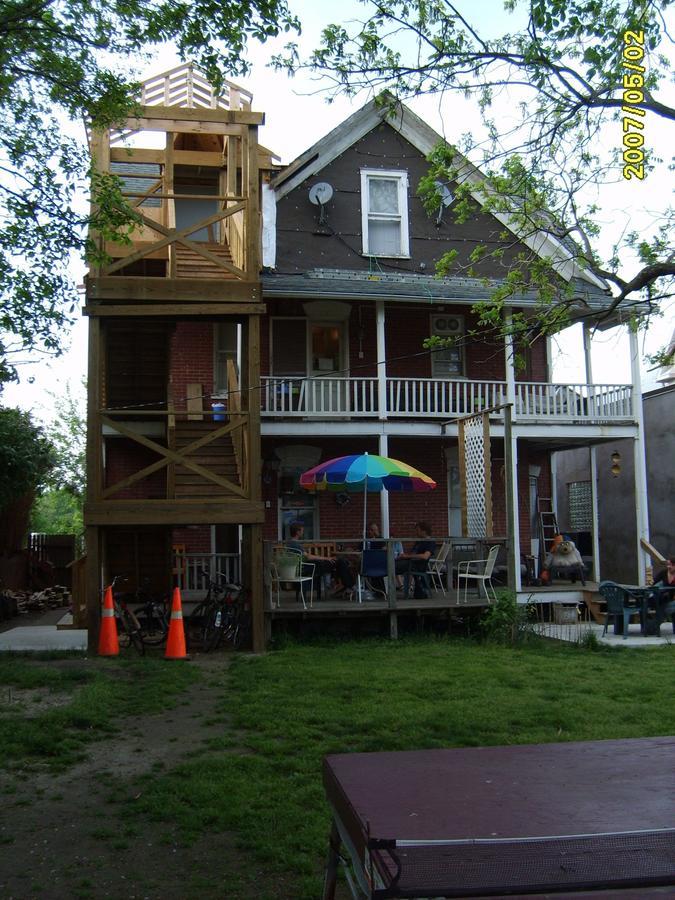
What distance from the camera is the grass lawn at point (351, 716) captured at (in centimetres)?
489

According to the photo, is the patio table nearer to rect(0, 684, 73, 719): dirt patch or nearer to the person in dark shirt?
the person in dark shirt

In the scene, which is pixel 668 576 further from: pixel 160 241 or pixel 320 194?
pixel 320 194

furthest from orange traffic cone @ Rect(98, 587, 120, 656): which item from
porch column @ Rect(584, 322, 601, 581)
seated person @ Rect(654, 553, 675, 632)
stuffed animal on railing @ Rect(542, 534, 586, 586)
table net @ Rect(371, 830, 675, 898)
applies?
porch column @ Rect(584, 322, 601, 581)

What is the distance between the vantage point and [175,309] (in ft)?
40.1

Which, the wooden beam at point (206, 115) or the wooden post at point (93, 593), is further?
the wooden beam at point (206, 115)

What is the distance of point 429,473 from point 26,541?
11.3 m

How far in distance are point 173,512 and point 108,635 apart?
6.06 feet

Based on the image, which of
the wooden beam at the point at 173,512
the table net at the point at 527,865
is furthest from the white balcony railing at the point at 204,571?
the table net at the point at 527,865

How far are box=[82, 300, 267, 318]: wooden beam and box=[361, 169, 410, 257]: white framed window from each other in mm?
6507

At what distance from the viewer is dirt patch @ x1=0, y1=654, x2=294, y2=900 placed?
13.3ft

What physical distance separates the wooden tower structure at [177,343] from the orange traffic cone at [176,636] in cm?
109

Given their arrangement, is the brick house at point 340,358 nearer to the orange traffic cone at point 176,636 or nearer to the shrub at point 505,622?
the shrub at point 505,622

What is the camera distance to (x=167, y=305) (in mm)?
12258

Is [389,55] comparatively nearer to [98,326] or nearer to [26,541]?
[98,326]
